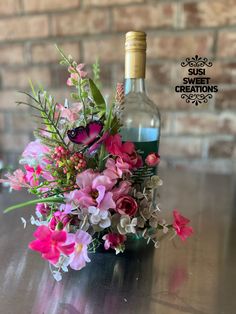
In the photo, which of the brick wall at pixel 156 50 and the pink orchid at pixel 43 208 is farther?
the brick wall at pixel 156 50

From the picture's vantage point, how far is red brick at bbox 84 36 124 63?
3.59 ft

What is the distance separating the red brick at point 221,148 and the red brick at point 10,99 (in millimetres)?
745

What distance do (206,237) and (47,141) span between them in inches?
13.5

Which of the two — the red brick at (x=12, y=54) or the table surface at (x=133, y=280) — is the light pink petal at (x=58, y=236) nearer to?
the table surface at (x=133, y=280)

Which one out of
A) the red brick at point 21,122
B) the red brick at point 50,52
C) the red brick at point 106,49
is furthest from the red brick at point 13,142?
the red brick at point 106,49

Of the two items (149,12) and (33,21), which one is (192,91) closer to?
(149,12)

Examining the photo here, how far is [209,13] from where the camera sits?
100cm

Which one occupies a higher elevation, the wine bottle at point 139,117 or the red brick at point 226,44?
the red brick at point 226,44

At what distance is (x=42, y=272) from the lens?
1.52 ft

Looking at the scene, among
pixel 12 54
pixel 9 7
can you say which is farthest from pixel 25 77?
pixel 9 7

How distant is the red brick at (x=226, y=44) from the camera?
3.27ft

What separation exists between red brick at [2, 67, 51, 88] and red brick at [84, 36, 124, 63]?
18cm

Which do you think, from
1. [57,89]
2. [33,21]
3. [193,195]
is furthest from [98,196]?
[33,21]

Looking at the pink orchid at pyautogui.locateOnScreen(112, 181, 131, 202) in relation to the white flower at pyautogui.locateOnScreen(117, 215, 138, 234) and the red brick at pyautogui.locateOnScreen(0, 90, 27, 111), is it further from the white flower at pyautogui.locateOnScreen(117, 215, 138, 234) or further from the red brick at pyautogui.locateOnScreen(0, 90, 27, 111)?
the red brick at pyautogui.locateOnScreen(0, 90, 27, 111)
